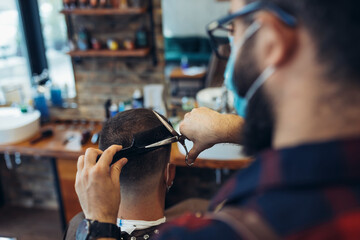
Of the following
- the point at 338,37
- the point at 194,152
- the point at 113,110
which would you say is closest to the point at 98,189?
the point at 194,152

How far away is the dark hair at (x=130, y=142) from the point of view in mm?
1240

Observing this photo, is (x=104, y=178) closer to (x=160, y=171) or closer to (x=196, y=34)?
(x=160, y=171)

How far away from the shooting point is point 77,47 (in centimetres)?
286

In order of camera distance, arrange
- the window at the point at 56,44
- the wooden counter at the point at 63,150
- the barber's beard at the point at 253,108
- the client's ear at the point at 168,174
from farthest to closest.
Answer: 1. the window at the point at 56,44
2. the wooden counter at the point at 63,150
3. the client's ear at the point at 168,174
4. the barber's beard at the point at 253,108

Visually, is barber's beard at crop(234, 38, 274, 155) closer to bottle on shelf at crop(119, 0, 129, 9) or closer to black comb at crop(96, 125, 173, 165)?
black comb at crop(96, 125, 173, 165)

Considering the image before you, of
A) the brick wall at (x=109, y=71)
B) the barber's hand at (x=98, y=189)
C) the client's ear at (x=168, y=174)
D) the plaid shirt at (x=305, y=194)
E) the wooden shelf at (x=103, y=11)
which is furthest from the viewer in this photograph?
the brick wall at (x=109, y=71)

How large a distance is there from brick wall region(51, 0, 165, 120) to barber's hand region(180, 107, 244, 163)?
1711 mm

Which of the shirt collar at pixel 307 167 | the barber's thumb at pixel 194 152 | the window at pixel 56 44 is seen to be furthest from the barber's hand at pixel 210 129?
the window at pixel 56 44

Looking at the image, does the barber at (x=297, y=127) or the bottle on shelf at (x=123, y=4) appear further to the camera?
the bottle on shelf at (x=123, y=4)

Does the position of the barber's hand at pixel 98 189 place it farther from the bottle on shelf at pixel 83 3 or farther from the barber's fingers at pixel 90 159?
the bottle on shelf at pixel 83 3

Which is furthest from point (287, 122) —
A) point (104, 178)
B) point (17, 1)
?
point (17, 1)

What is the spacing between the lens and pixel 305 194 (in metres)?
0.55

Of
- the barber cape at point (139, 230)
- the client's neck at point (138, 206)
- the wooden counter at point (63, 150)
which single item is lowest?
the wooden counter at point (63, 150)

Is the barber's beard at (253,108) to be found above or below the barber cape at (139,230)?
above
